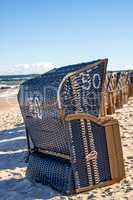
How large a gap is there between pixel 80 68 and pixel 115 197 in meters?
2.24

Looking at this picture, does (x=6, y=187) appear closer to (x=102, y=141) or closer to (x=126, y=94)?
(x=102, y=141)

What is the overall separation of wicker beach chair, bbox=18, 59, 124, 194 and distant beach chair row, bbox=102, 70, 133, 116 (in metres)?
7.85

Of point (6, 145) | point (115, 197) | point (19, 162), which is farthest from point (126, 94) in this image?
point (115, 197)

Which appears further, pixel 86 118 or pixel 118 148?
pixel 118 148

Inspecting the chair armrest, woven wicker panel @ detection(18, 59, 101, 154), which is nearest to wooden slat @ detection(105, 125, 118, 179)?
the chair armrest

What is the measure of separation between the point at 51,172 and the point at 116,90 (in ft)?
37.1

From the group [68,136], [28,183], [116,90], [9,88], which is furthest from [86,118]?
[9,88]

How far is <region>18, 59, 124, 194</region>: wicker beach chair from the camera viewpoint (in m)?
6.61

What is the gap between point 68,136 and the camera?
657 centimetres

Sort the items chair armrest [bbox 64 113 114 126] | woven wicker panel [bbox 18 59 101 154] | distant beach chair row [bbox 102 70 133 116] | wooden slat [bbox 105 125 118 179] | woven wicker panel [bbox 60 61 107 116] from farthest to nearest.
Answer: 1. distant beach chair row [bbox 102 70 133 116]
2. woven wicker panel [bbox 60 61 107 116]
3. wooden slat [bbox 105 125 118 179]
4. woven wicker panel [bbox 18 59 101 154]
5. chair armrest [bbox 64 113 114 126]

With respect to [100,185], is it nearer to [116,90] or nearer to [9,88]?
[116,90]

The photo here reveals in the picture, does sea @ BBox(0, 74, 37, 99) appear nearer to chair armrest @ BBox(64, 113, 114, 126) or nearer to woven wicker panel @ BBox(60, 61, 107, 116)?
woven wicker panel @ BBox(60, 61, 107, 116)

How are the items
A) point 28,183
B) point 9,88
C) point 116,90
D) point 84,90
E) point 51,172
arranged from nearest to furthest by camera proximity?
1. point 51,172
2. point 28,183
3. point 84,90
4. point 116,90
5. point 9,88

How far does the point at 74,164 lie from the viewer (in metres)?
6.59
